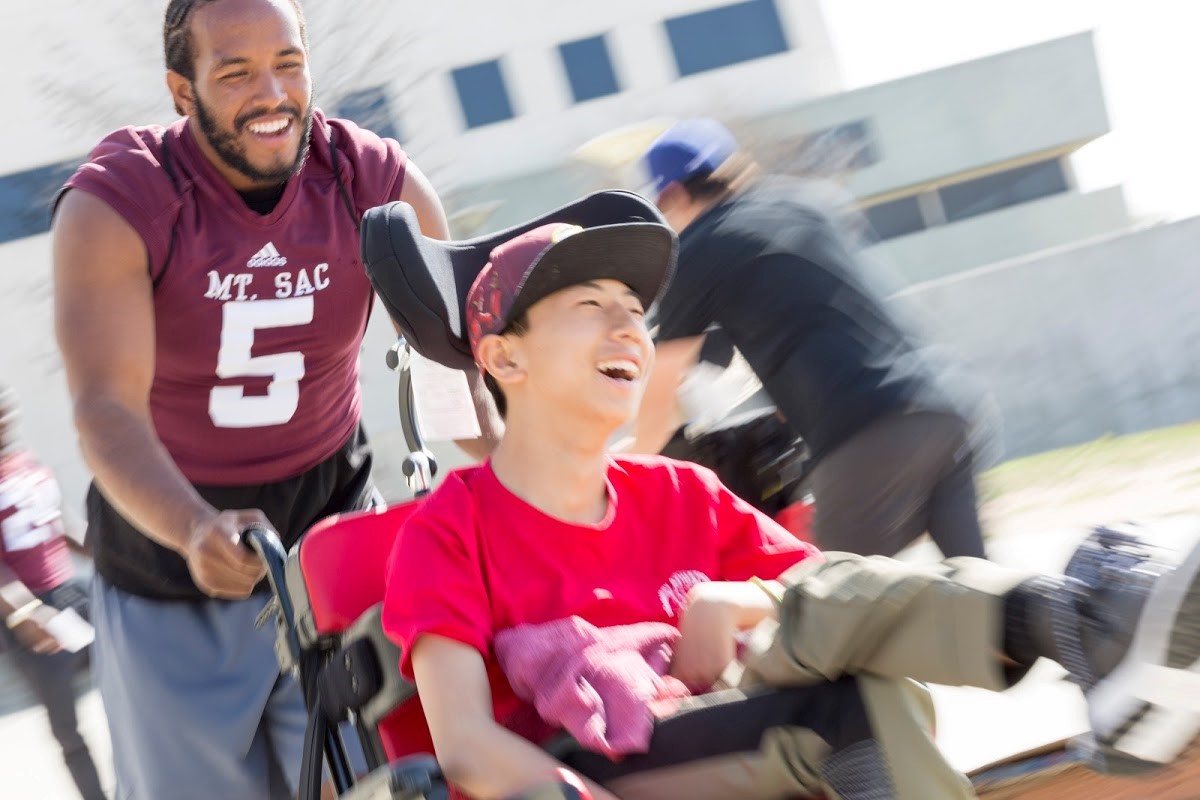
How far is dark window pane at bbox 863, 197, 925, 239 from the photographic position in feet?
87.5

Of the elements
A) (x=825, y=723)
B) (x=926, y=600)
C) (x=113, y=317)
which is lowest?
(x=825, y=723)

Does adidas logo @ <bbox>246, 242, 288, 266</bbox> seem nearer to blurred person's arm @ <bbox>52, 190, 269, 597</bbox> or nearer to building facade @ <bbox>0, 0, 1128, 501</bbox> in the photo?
blurred person's arm @ <bbox>52, 190, 269, 597</bbox>

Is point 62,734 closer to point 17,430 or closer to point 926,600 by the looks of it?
point 17,430

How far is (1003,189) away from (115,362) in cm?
2657

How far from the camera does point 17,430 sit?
520cm

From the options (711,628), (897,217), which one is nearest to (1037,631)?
(711,628)

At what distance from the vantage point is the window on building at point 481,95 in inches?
980

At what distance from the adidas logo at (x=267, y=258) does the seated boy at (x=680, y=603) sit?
0.48 m

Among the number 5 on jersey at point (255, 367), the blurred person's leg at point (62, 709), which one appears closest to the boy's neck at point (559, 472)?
the number 5 on jersey at point (255, 367)

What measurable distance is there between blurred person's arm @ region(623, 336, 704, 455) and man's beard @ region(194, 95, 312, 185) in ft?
3.11

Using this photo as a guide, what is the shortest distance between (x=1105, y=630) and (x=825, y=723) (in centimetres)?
38

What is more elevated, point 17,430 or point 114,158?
point 114,158

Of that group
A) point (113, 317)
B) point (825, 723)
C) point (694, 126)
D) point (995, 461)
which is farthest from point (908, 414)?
point (113, 317)

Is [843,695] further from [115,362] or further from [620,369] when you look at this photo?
[115,362]
